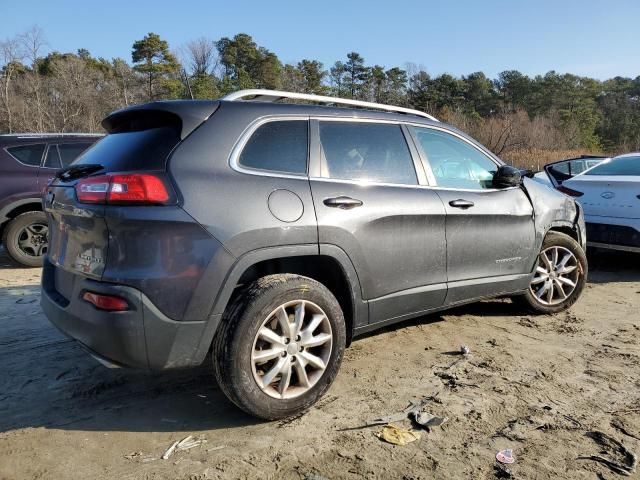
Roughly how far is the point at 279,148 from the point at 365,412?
62.5 inches

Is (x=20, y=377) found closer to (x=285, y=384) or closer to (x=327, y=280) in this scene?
(x=285, y=384)

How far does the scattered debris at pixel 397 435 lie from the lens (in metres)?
2.62

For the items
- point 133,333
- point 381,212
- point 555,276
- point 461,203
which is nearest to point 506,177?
point 461,203

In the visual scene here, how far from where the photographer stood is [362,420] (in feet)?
9.27

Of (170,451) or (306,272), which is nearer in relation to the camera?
(170,451)

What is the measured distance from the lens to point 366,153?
3.38 meters

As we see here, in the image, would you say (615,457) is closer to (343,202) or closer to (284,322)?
(284,322)

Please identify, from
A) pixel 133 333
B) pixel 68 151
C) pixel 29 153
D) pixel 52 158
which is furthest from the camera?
pixel 68 151

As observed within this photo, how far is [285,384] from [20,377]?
1.88 m

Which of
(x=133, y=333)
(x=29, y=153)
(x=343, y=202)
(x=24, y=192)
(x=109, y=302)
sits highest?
(x=29, y=153)

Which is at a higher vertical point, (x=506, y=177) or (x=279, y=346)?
(x=506, y=177)

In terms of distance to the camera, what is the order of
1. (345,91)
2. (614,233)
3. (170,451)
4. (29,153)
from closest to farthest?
(170,451) < (614,233) < (29,153) < (345,91)

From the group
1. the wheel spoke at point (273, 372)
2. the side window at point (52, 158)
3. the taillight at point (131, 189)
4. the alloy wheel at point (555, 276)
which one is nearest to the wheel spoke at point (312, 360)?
the wheel spoke at point (273, 372)

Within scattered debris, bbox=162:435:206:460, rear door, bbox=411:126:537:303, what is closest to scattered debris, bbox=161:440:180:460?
scattered debris, bbox=162:435:206:460
